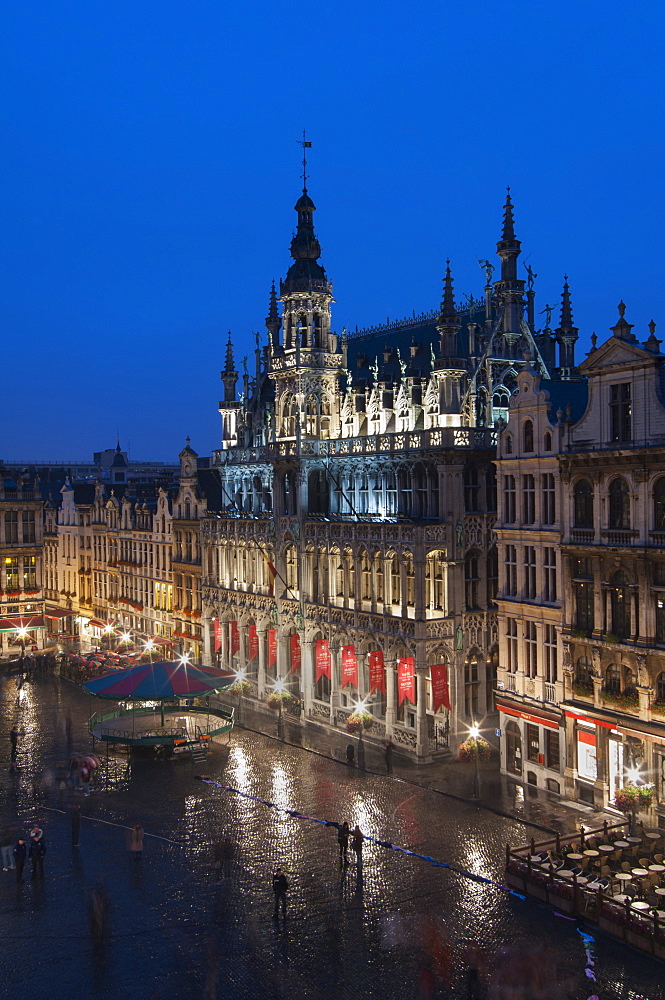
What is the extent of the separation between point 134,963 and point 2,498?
228ft

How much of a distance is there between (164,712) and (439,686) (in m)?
18.0

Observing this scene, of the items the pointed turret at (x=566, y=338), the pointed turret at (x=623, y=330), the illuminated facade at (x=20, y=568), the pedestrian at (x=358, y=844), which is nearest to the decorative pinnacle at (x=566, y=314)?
the pointed turret at (x=566, y=338)

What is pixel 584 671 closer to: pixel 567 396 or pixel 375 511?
pixel 567 396

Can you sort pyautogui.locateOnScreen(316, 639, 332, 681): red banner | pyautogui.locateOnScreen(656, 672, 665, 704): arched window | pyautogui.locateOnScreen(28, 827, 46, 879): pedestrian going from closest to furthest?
pyautogui.locateOnScreen(28, 827, 46, 879): pedestrian < pyautogui.locateOnScreen(656, 672, 665, 704): arched window < pyautogui.locateOnScreen(316, 639, 332, 681): red banner

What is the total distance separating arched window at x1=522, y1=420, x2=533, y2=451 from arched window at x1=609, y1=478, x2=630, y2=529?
606 cm

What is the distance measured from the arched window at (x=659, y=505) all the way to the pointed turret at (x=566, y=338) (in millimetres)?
22102

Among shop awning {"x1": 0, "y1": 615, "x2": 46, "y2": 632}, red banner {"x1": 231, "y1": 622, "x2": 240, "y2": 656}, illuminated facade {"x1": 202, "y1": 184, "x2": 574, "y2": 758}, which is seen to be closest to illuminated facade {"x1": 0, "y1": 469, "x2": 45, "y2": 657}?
shop awning {"x1": 0, "y1": 615, "x2": 46, "y2": 632}

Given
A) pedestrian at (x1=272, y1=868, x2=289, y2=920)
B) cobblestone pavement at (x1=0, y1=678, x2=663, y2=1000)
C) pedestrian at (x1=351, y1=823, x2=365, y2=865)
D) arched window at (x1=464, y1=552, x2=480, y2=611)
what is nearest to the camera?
cobblestone pavement at (x1=0, y1=678, x2=663, y2=1000)

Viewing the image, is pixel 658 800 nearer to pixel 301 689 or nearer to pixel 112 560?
pixel 301 689

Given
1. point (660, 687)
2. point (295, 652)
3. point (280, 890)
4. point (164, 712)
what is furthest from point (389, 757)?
point (280, 890)

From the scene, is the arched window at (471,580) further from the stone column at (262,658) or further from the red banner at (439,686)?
the stone column at (262,658)

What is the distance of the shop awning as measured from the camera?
91.8 m

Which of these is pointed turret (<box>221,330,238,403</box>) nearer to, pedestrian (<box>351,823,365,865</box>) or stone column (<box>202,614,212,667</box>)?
stone column (<box>202,614,212,667</box>)

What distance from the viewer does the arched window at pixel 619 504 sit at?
40.5 m
